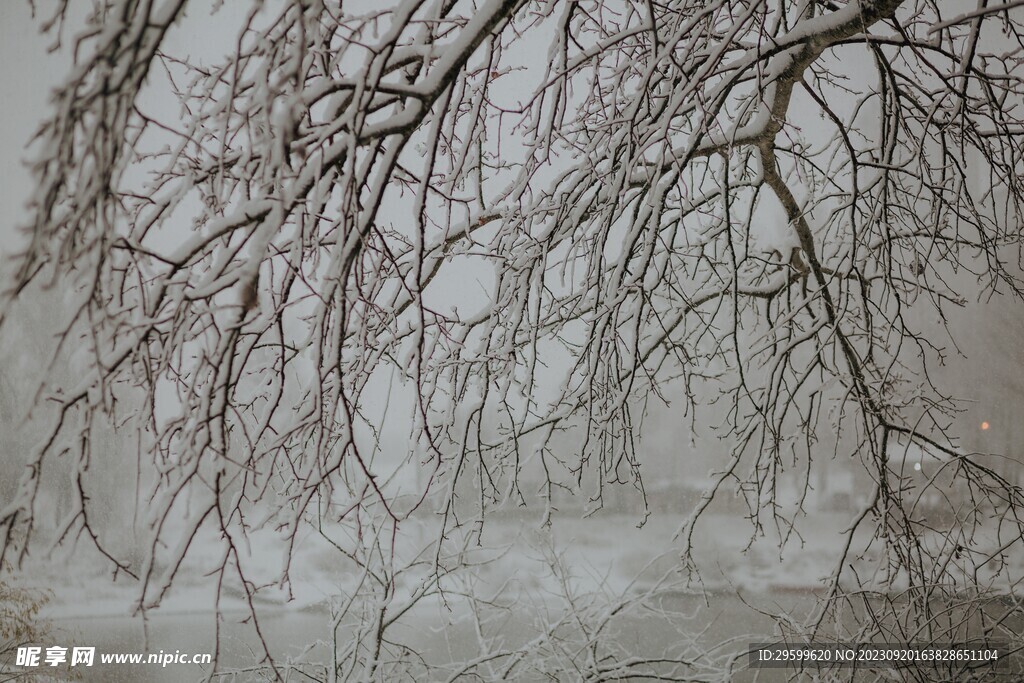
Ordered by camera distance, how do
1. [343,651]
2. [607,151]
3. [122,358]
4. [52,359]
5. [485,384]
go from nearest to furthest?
1. [52,359]
2. [122,358]
3. [485,384]
4. [607,151]
5. [343,651]

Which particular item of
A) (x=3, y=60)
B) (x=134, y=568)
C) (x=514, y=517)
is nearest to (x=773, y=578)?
(x=514, y=517)

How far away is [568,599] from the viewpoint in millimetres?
3057

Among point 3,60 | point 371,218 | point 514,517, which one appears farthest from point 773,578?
point 3,60

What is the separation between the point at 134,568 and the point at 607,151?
655cm

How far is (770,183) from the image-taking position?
2430 millimetres

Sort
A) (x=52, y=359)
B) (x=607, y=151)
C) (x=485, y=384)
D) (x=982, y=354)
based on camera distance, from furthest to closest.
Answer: (x=982, y=354) → (x=607, y=151) → (x=485, y=384) → (x=52, y=359)

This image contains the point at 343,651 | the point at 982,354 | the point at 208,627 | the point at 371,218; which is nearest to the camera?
the point at 371,218

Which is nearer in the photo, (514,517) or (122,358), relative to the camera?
(122,358)

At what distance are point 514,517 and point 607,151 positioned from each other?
224 inches

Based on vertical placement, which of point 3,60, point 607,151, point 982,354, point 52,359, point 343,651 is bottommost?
point 343,651

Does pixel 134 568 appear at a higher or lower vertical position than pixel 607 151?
lower

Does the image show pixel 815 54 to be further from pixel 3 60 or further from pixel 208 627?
pixel 208 627

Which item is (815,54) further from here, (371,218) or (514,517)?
(514,517)

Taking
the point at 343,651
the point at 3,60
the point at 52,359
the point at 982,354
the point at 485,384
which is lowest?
the point at 343,651
